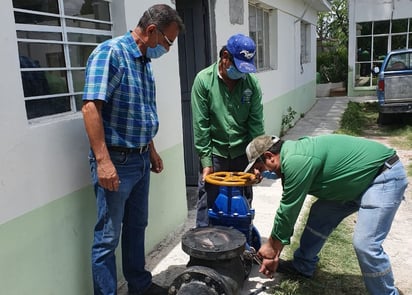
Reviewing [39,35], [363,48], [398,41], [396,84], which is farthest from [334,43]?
[39,35]

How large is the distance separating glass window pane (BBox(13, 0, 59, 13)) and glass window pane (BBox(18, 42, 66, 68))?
0.70ft

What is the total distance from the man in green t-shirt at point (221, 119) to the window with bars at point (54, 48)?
35.4 inches

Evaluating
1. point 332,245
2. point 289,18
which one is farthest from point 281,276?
point 289,18

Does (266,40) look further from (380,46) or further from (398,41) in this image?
(398,41)

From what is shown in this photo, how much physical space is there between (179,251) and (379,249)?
1.78m

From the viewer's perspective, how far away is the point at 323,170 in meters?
2.62

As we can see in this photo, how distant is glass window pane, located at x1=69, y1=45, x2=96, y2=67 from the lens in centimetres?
281

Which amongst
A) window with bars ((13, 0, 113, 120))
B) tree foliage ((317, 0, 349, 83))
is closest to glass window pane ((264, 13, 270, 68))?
window with bars ((13, 0, 113, 120))

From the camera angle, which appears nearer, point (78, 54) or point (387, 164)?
point (387, 164)

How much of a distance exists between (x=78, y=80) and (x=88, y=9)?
1.81 feet

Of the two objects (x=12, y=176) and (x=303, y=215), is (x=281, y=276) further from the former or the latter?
(x=12, y=176)

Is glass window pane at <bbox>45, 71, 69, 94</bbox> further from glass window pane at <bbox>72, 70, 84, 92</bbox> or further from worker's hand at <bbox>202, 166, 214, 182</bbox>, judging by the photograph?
worker's hand at <bbox>202, 166, 214, 182</bbox>

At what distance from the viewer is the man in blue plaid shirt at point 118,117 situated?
2.28 meters

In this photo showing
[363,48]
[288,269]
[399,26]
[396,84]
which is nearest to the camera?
[288,269]
